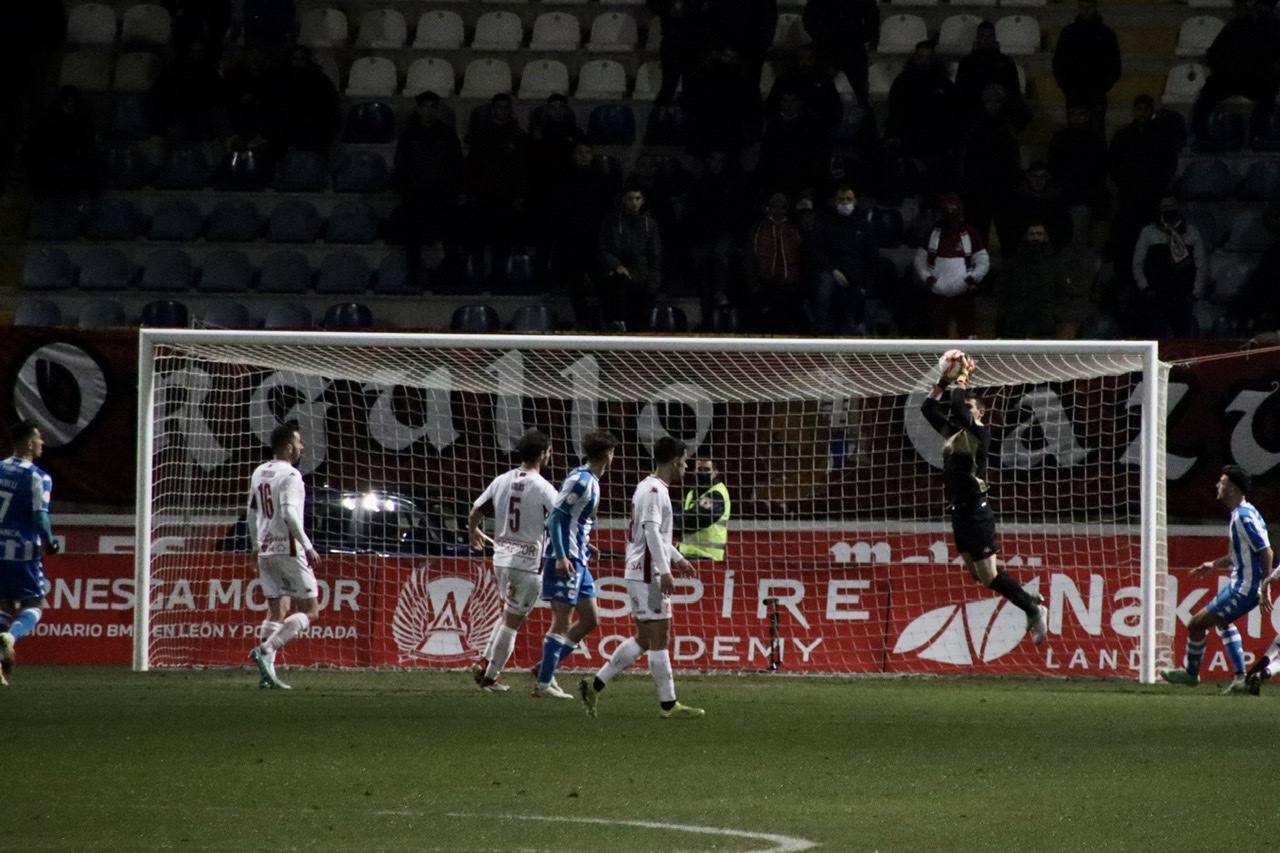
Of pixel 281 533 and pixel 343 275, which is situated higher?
pixel 343 275

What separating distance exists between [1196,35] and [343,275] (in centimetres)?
1017

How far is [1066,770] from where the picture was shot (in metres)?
9.38

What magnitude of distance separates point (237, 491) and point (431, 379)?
2004 mm

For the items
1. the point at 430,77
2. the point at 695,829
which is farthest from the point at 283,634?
the point at 430,77

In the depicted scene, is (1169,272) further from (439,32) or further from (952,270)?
(439,32)

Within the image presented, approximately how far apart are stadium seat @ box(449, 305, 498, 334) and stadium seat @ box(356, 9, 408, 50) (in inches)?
199

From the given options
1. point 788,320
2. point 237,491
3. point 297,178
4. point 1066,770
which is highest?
point 297,178

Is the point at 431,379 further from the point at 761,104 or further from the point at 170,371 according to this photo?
the point at 761,104

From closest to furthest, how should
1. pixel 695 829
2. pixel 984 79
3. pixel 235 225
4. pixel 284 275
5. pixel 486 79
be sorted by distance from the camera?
pixel 695 829 → pixel 984 79 → pixel 284 275 → pixel 235 225 → pixel 486 79

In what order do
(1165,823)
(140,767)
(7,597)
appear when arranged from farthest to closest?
(7,597) → (140,767) → (1165,823)

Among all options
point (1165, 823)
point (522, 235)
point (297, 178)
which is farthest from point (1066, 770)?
point (297, 178)

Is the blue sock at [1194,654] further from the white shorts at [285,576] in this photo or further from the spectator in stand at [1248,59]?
the spectator in stand at [1248,59]

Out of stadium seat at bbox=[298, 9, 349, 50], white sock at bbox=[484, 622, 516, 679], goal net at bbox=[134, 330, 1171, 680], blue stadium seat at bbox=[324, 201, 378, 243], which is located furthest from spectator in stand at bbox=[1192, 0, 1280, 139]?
white sock at bbox=[484, 622, 516, 679]

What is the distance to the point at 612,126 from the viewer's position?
21.9 m
